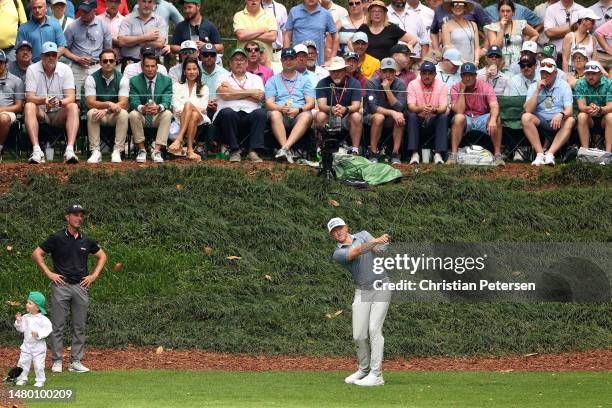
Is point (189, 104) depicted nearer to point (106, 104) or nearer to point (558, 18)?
point (106, 104)

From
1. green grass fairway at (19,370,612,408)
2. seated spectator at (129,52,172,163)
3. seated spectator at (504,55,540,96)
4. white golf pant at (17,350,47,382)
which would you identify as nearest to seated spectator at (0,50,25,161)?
seated spectator at (129,52,172,163)

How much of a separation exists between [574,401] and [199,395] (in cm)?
392

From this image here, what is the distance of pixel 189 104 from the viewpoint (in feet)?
74.5

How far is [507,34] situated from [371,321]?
10.1m

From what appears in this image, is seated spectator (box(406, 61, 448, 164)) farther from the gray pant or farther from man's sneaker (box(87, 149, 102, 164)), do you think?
the gray pant

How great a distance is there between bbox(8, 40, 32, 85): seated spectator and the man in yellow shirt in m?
0.53

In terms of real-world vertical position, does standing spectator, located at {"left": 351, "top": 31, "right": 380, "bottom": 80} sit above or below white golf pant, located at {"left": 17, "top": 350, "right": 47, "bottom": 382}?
above

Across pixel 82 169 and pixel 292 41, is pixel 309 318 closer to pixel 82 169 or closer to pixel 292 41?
pixel 82 169

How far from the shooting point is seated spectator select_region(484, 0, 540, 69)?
25062mm

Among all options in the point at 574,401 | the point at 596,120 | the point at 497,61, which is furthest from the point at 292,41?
the point at 574,401

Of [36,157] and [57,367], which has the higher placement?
[36,157]

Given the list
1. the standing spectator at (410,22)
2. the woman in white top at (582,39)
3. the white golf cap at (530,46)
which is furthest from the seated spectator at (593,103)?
the standing spectator at (410,22)

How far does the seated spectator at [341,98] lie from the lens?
2281cm

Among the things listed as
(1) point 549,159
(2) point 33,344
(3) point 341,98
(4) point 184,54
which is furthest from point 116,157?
(2) point 33,344
